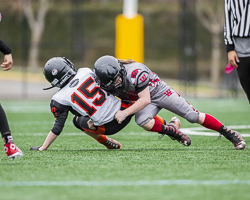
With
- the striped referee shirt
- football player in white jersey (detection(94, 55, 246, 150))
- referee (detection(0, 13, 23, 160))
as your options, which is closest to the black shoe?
football player in white jersey (detection(94, 55, 246, 150))

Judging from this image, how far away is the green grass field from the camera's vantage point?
2508 mm

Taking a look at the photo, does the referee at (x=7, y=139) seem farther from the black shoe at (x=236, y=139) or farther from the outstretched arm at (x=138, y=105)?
the black shoe at (x=236, y=139)

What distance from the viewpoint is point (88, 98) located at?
4098 mm

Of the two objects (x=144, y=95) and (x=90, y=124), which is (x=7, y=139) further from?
(x=144, y=95)

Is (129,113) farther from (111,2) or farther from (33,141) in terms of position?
(111,2)

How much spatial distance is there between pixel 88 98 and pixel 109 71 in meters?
0.33

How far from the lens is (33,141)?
5.11m

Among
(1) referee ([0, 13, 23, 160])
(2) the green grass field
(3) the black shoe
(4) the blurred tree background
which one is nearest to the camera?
(2) the green grass field

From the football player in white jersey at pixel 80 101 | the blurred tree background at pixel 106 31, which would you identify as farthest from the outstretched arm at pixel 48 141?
the blurred tree background at pixel 106 31

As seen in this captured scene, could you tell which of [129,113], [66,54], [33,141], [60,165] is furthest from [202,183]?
[66,54]

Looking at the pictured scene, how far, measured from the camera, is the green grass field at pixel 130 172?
2.51 metres

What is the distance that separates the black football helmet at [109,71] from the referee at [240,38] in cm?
90

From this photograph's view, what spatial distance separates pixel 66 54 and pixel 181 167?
20925 millimetres

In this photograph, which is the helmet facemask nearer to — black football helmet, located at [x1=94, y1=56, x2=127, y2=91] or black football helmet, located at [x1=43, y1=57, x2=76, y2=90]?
black football helmet, located at [x1=94, y1=56, x2=127, y2=91]
